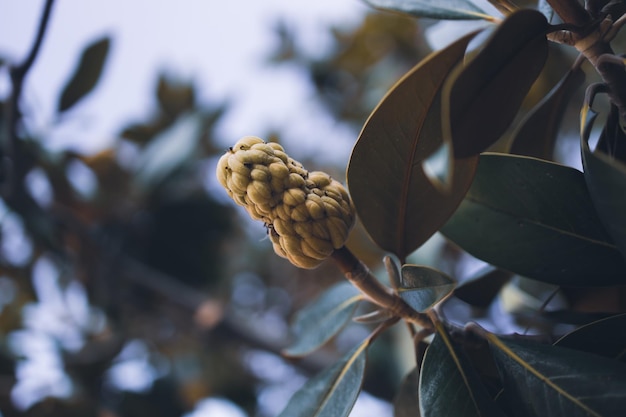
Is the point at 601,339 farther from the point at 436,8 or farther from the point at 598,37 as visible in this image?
the point at 436,8

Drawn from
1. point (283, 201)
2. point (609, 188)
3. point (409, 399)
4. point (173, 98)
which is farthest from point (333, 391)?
point (173, 98)

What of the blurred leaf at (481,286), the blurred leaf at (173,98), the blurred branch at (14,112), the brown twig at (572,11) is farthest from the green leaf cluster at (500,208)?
the blurred leaf at (173,98)

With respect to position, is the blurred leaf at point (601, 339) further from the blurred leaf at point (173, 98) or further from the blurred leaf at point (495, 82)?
the blurred leaf at point (173, 98)

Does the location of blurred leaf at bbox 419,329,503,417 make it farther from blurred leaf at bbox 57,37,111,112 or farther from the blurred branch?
blurred leaf at bbox 57,37,111,112

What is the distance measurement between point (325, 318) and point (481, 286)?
0.20 meters

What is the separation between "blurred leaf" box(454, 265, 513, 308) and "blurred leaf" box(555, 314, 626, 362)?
0.21 metres

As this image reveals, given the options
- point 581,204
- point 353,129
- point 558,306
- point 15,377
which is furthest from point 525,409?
point 353,129

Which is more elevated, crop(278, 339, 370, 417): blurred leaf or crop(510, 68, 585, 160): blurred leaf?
crop(510, 68, 585, 160): blurred leaf

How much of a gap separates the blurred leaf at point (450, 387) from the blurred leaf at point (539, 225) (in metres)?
0.11

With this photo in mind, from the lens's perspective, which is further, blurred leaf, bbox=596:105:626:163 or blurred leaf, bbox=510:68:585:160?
blurred leaf, bbox=510:68:585:160

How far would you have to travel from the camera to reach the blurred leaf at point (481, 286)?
30.0 inches

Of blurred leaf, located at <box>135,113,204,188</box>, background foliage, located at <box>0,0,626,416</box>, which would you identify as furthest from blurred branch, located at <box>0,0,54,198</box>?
blurred leaf, located at <box>135,113,204,188</box>

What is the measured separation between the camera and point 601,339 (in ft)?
1.79

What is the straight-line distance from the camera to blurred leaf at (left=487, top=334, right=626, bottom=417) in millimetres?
468
